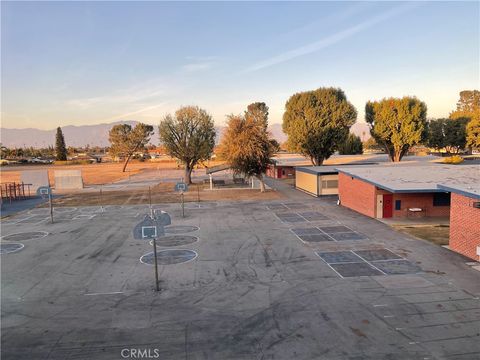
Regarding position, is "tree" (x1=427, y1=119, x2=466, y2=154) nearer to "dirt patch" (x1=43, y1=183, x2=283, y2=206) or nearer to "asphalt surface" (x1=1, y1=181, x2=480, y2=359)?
"dirt patch" (x1=43, y1=183, x2=283, y2=206)

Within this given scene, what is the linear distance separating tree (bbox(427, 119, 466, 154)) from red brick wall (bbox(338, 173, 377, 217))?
178 feet

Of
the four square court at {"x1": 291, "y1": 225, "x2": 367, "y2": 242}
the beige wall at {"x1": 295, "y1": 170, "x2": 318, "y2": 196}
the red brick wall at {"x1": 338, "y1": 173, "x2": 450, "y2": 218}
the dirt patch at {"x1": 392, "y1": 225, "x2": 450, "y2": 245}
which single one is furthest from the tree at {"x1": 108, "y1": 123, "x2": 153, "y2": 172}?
the dirt patch at {"x1": 392, "y1": 225, "x2": 450, "y2": 245}

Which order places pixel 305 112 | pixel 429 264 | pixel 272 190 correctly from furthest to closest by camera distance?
pixel 305 112 < pixel 272 190 < pixel 429 264

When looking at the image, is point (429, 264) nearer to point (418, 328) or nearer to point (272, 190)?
point (418, 328)

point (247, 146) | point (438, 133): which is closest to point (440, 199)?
point (247, 146)

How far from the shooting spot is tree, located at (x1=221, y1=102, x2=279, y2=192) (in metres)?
43.0

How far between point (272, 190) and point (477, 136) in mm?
38561

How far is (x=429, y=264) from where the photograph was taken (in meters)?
17.5

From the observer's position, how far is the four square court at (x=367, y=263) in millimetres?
16594

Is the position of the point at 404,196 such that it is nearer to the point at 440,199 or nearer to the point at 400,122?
the point at 440,199

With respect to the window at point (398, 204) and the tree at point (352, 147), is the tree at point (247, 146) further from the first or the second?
the tree at point (352, 147)

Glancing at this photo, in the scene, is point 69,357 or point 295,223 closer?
point 69,357

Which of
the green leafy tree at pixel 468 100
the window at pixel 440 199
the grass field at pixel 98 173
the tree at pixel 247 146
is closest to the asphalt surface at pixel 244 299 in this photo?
the window at pixel 440 199

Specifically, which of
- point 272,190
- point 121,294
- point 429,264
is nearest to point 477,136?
point 272,190
